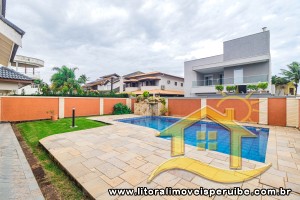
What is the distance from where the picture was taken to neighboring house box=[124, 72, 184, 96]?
83.9ft

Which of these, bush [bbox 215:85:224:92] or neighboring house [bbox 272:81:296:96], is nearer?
bush [bbox 215:85:224:92]

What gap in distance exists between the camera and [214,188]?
274cm

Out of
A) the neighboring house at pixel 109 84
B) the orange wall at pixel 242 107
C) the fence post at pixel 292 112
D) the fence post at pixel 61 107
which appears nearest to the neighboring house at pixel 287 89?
the orange wall at pixel 242 107

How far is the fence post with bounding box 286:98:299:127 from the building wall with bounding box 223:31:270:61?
8.08 meters

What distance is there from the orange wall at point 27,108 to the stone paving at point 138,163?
6928 millimetres

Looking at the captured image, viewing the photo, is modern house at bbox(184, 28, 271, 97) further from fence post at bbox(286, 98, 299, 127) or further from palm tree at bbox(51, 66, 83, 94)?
palm tree at bbox(51, 66, 83, 94)

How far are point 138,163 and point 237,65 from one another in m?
17.4

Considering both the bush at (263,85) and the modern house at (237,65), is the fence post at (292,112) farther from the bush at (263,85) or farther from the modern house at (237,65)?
the modern house at (237,65)

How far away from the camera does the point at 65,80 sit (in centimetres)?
1903

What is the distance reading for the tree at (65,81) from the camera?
1844cm

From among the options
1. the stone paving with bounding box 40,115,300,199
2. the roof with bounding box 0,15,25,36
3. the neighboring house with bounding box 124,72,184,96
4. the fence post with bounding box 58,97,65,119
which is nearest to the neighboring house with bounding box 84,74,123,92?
the neighboring house with bounding box 124,72,184,96

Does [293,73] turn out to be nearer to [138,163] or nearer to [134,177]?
[138,163]

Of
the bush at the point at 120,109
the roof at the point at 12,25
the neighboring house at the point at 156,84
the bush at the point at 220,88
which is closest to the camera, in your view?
the roof at the point at 12,25

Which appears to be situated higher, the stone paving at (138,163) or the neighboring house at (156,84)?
the neighboring house at (156,84)
